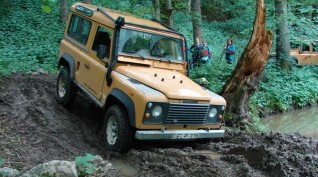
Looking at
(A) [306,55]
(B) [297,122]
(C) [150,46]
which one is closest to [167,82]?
(C) [150,46]

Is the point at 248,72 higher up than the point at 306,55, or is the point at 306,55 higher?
the point at 248,72

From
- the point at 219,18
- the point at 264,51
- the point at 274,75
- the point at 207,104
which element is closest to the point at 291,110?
the point at 274,75

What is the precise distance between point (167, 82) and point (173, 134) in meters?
0.89

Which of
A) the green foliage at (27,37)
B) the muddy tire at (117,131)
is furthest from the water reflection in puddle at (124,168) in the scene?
the green foliage at (27,37)

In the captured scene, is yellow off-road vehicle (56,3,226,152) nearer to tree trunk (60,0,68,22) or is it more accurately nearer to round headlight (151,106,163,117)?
round headlight (151,106,163,117)

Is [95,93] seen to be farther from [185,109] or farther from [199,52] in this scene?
[199,52]

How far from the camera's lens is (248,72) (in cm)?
906

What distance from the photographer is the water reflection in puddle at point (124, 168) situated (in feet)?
17.7

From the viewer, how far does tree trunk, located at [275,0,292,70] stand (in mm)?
14987

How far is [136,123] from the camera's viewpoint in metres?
5.88

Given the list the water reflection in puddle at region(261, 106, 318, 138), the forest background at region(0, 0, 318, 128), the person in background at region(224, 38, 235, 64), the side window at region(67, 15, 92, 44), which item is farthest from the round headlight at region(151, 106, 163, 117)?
the person in background at region(224, 38, 235, 64)

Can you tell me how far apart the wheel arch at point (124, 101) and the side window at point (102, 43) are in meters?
0.80

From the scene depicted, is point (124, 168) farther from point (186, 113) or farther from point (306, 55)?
point (306, 55)

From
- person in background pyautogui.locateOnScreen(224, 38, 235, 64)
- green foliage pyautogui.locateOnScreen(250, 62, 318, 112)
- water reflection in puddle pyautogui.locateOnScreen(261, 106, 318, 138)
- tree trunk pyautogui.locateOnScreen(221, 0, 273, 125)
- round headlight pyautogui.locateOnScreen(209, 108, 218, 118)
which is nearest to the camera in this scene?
round headlight pyautogui.locateOnScreen(209, 108, 218, 118)
